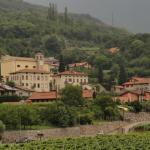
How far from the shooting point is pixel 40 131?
5759 cm

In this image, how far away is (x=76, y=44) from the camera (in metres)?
167

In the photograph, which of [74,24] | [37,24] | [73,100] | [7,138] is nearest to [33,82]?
[73,100]

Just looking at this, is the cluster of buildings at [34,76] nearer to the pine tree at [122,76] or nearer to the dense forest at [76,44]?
the dense forest at [76,44]

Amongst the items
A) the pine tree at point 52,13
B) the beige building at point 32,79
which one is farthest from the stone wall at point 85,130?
the pine tree at point 52,13

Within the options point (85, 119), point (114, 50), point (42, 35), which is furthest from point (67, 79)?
point (42, 35)

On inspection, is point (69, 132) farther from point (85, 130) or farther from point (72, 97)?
point (72, 97)

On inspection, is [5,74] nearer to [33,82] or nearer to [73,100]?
[33,82]

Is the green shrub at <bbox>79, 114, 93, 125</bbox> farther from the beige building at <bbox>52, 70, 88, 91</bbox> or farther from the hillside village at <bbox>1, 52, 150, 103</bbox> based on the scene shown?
the beige building at <bbox>52, 70, 88, 91</bbox>

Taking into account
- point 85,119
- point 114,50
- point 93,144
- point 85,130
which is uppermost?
point 114,50

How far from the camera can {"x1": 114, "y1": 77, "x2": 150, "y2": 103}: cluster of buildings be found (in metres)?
90.2

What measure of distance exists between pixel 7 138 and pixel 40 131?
12.8 ft

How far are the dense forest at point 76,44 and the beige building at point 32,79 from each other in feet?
47.6

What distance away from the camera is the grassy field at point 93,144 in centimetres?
4140

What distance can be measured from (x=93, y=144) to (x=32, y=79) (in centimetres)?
4887
